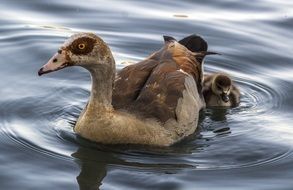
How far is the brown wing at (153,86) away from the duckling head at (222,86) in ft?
1.80

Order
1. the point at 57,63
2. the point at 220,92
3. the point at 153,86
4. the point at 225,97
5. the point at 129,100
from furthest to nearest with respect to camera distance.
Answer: the point at 220,92 < the point at 225,97 < the point at 153,86 < the point at 129,100 < the point at 57,63

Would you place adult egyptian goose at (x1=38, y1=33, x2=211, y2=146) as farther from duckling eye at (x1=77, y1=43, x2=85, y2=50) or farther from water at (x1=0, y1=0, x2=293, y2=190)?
water at (x1=0, y1=0, x2=293, y2=190)

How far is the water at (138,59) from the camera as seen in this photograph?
10.4 metres

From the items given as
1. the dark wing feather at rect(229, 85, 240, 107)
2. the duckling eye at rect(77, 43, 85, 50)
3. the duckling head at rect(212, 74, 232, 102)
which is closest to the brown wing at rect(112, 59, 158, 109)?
the duckling eye at rect(77, 43, 85, 50)

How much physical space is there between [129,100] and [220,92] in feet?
6.58

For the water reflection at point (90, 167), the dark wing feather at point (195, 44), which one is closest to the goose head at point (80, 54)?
the water reflection at point (90, 167)

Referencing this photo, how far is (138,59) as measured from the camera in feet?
47.3

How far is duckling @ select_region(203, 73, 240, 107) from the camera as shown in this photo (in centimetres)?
1291

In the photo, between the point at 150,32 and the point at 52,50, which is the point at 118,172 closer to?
the point at 52,50

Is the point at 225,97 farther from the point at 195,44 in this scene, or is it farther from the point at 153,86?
the point at 153,86

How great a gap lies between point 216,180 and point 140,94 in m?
1.75

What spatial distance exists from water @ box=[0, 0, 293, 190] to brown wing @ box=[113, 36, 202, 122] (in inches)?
19.1

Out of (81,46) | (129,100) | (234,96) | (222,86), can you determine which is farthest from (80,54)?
(234,96)

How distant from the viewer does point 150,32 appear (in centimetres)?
1576
